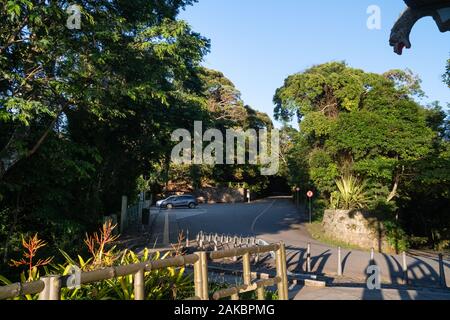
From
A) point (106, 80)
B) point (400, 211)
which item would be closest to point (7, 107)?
point (106, 80)

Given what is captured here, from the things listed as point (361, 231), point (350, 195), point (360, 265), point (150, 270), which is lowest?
point (360, 265)

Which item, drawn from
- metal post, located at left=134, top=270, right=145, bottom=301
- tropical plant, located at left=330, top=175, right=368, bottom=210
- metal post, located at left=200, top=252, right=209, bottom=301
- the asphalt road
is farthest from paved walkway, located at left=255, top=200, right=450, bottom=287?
metal post, located at left=134, top=270, right=145, bottom=301

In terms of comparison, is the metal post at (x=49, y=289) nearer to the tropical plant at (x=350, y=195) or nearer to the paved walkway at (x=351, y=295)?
the paved walkway at (x=351, y=295)

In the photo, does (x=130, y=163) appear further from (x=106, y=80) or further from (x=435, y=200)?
(x=435, y=200)

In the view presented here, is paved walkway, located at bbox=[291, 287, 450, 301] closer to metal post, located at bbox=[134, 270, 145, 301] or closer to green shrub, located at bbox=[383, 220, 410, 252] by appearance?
metal post, located at bbox=[134, 270, 145, 301]

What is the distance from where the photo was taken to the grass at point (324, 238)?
20.6 metres

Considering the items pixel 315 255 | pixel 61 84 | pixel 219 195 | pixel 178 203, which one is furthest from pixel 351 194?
pixel 219 195

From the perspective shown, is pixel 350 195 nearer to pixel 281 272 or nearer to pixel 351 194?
pixel 351 194

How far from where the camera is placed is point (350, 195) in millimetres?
22672

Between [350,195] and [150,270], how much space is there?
793 inches

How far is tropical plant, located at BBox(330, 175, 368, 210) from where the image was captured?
2245 centimetres

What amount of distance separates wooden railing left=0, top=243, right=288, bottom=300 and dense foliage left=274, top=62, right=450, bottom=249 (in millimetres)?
16150

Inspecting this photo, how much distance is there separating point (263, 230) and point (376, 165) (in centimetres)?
671

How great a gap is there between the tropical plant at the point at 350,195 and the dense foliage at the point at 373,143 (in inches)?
2.1
